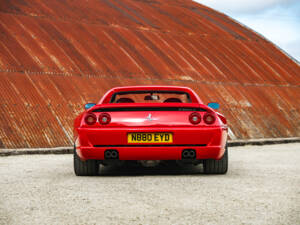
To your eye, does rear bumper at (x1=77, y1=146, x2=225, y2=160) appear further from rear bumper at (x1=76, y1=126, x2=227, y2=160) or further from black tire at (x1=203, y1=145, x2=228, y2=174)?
black tire at (x1=203, y1=145, x2=228, y2=174)

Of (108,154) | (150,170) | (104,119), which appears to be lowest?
(150,170)

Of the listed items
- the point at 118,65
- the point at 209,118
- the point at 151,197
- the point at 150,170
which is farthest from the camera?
the point at 118,65

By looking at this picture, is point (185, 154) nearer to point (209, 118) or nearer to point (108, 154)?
point (209, 118)

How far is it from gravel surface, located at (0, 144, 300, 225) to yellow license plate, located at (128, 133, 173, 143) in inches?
17.8

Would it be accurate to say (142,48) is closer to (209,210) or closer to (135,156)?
(135,156)

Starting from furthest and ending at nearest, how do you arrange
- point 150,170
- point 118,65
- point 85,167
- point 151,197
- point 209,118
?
point 118,65
point 150,170
point 85,167
point 209,118
point 151,197

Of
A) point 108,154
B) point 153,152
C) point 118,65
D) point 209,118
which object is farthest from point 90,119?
point 118,65

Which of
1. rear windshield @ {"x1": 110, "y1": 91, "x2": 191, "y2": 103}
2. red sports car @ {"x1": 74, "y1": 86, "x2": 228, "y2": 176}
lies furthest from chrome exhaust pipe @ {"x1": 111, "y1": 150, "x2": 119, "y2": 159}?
rear windshield @ {"x1": 110, "y1": 91, "x2": 191, "y2": 103}

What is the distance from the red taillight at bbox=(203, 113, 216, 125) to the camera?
544 centimetres

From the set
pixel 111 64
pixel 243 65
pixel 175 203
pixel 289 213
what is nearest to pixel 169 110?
pixel 175 203

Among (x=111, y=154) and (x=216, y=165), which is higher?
(x=111, y=154)

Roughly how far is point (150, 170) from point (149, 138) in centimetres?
111

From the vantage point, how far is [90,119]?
545cm

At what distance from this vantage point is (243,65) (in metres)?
19.1
